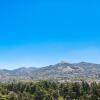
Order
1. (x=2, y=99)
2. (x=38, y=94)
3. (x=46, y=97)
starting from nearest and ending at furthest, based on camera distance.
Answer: (x=2, y=99)
(x=46, y=97)
(x=38, y=94)

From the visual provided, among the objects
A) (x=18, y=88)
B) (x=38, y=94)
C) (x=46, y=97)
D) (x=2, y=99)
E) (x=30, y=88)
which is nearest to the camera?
(x=2, y=99)

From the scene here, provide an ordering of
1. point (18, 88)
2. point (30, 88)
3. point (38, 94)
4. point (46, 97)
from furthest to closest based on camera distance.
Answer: point (18, 88)
point (30, 88)
point (38, 94)
point (46, 97)

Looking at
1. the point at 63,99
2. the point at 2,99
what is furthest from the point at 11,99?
the point at 63,99

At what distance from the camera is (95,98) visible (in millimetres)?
137500

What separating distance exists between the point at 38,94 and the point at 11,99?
70.4ft

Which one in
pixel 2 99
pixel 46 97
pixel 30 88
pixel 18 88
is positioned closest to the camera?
pixel 2 99

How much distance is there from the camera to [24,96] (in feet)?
482

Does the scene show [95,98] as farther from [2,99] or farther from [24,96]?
[2,99]

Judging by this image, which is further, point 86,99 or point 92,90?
point 92,90

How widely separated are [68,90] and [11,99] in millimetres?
41651

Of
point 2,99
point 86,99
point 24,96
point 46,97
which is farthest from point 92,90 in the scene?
point 2,99

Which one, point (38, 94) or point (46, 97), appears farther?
point (38, 94)

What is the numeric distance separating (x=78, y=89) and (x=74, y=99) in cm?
1849

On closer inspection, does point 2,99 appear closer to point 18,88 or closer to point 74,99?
point 74,99
